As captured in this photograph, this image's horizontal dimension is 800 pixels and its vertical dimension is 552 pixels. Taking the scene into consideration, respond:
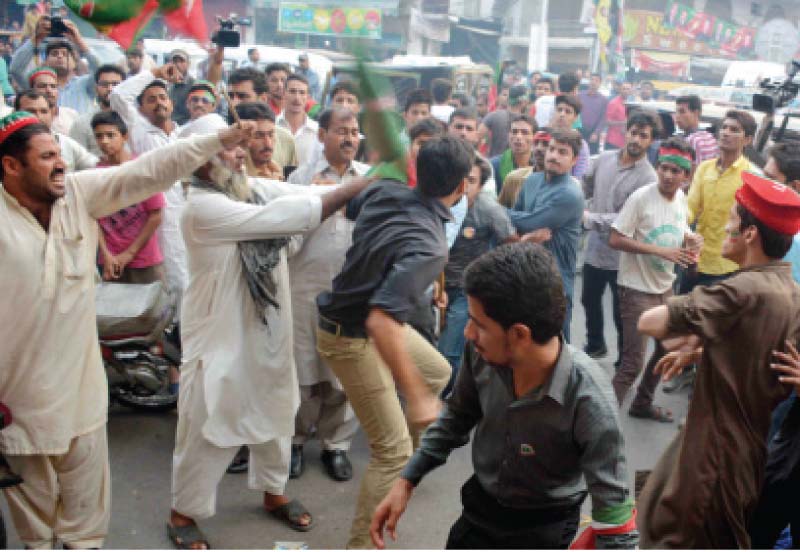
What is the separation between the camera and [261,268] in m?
3.34

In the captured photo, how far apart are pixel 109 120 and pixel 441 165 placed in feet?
9.05

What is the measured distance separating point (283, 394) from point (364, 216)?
972 millimetres

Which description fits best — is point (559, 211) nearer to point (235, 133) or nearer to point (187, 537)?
point (235, 133)

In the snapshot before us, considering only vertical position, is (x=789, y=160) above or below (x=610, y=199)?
above

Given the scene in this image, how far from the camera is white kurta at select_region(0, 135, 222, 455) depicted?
280 centimetres

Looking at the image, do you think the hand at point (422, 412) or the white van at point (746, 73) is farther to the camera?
the white van at point (746, 73)

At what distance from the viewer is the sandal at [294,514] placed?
3684mm

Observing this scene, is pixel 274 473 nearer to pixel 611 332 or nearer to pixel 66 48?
pixel 611 332

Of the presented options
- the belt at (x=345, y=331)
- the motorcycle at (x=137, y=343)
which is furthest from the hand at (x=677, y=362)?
the motorcycle at (x=137, y=343)

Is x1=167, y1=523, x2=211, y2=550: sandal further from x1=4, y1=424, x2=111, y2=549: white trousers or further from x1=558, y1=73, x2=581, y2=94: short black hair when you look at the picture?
x1=558, y1=73, x2=581, y2=94: short black hair

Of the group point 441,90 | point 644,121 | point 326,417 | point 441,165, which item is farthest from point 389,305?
point 441,90

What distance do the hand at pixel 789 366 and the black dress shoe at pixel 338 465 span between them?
94.5 inches

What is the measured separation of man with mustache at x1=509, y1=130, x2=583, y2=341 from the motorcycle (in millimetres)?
2214

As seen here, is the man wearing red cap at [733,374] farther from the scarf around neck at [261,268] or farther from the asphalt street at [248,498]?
the scarf around neck at [261,268]
